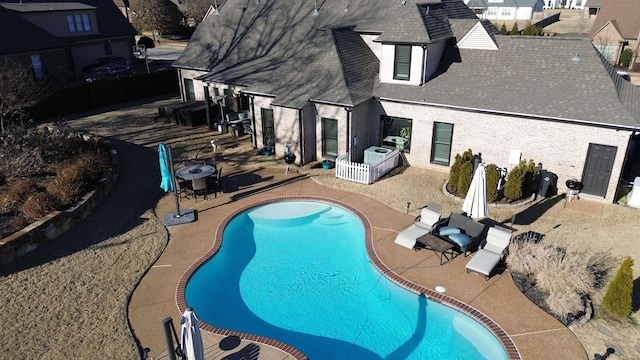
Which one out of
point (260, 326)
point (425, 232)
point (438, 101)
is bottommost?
point (260, 326)

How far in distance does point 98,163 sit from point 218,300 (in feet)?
36.4

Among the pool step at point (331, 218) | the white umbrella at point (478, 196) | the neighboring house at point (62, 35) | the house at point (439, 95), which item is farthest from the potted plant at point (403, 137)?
the neighboring house at point (62, 35)

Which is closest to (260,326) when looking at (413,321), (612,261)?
(413,321)

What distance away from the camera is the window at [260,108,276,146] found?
24.9 meters

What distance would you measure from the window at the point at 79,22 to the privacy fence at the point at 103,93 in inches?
543

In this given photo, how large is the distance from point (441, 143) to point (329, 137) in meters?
5.78

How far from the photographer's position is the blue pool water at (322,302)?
1219 centimetres

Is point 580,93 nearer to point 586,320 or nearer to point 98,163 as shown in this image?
point 586,320

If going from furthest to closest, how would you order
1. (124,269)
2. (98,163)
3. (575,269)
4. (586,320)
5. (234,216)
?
(98,163) < (234,216) < (124,269) < (575,269) < (586,320)

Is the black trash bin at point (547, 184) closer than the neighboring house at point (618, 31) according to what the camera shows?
Yes

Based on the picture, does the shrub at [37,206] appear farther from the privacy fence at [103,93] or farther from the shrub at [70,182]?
the privacy fence at [103,93]

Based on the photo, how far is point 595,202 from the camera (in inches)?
760

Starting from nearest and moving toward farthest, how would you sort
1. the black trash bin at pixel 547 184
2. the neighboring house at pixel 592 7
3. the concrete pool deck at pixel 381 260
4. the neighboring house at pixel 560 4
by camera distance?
the concrete pool deck at pixel 381 260, the black trash bin at pixel 547 184, the neighboring house at pixel 592 7, the neighboring house at pixel 560 4

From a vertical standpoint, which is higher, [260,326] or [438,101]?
[438,101]
